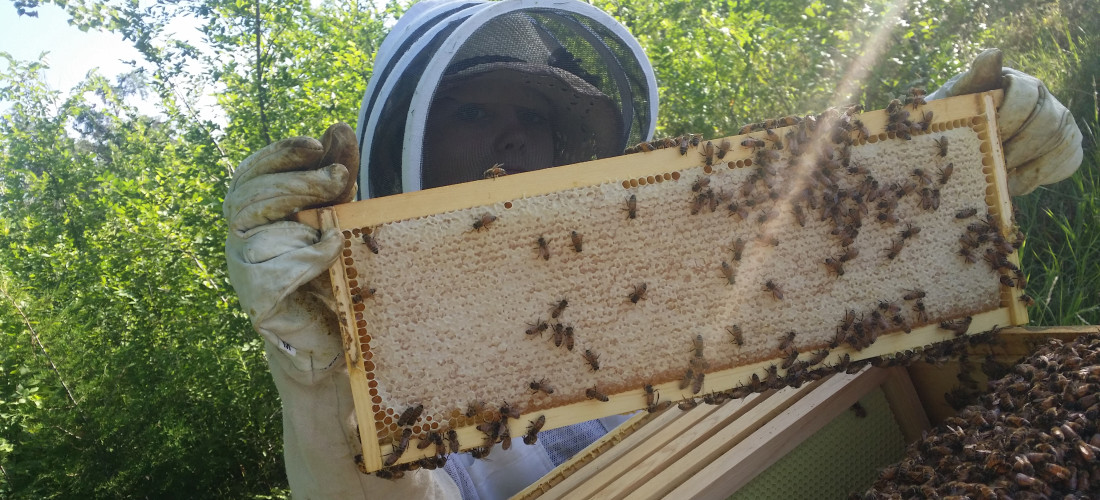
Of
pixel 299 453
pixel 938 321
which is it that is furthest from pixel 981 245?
pixel 299 453

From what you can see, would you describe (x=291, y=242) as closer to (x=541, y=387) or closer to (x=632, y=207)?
(x=541, y=387)

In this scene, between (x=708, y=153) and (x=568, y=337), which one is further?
(x=708, y=153)

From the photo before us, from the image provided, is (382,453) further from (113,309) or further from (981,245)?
(113,309)

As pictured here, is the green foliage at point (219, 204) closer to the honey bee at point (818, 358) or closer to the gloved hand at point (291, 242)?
the honey bee at point (818, 358)

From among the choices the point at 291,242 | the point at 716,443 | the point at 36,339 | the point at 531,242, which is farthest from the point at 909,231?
the point at 36,339

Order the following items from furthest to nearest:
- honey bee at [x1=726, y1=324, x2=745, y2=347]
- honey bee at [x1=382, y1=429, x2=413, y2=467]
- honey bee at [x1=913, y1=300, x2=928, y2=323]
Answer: honey bee at [x1=913, y1=300, x2=928, y2=323]
honey bee at [x1=726, y1=324, x2=745, y2=347]
honey bee at [x1=382, y1=429, x2=413, y2=467]

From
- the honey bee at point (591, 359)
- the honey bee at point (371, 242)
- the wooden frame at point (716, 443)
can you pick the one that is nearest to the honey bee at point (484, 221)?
the honey bee at point (371, 242)

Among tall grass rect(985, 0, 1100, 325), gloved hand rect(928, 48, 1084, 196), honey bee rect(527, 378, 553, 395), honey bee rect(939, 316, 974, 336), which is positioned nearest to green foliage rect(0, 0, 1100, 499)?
tall grass rect(985, 0, 1100, 325)

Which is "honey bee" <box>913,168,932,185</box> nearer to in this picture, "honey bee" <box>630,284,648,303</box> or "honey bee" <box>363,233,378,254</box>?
"honey bee" <box>630,284,648,303</box>
